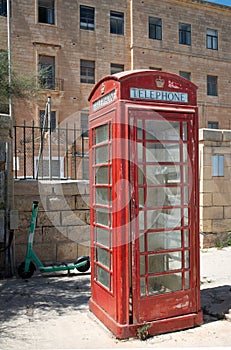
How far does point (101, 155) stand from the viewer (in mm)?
4602

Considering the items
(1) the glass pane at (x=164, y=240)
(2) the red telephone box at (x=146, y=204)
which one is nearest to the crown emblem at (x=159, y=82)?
(2) the red telephone box at (x=146, y=204)

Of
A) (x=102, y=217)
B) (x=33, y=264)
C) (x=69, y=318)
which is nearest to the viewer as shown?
(x=102, y=217)

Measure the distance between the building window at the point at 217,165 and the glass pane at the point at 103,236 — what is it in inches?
200

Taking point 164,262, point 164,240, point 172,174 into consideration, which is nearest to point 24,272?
point 164,262

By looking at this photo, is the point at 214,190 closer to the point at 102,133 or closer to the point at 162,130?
the point at 162,130

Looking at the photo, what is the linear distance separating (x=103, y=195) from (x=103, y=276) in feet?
3.30

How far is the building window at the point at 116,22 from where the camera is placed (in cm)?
2294

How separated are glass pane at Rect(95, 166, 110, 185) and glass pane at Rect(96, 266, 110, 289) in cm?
110

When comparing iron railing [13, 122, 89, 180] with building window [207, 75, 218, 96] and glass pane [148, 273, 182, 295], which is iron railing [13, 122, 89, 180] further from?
building window [207, 75, 218, 96]

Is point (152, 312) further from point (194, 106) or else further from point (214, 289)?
point (194, 106)

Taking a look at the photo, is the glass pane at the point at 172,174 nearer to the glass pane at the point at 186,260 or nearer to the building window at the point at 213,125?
the glass pane at the point at 186,260

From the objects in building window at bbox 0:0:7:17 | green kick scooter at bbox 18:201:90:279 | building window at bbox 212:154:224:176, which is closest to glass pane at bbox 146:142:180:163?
green kick scooter at bbox 18:201:90:279

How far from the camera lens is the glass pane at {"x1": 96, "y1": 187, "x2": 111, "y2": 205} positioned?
14.2 ft

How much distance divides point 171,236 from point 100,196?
102 cm
